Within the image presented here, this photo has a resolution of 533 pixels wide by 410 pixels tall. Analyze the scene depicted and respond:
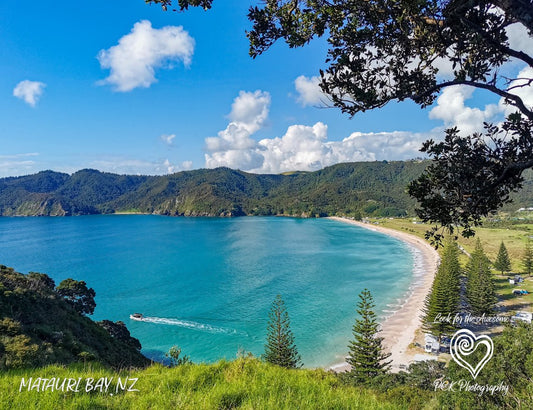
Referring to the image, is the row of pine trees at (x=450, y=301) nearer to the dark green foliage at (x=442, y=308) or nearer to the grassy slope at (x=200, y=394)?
the dark green foliage at (x=442, y=308)

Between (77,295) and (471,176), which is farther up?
(471,176)

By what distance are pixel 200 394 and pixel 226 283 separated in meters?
60.7

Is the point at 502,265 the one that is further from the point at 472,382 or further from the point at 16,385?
the point at 16,385

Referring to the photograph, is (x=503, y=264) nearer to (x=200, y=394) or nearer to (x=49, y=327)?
(x=200, y=394)

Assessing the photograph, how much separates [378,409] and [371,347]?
25772 millimetres

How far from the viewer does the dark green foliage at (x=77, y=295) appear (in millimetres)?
33781

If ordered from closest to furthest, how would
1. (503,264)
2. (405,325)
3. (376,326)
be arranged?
(376,326), (405,325), (503,264)

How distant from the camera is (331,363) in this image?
105 ft

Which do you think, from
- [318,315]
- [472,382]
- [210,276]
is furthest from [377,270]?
[472,382]

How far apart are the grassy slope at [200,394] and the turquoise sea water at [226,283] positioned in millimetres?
30880

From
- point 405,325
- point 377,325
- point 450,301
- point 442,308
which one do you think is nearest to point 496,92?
point 377,325

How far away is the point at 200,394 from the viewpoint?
3.69 metres

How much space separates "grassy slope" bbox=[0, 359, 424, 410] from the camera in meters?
3.33

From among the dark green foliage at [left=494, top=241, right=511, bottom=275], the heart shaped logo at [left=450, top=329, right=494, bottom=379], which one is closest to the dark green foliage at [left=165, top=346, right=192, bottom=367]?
the heart shaped logo at [left=450, top=329, right=494, bottom=379]
